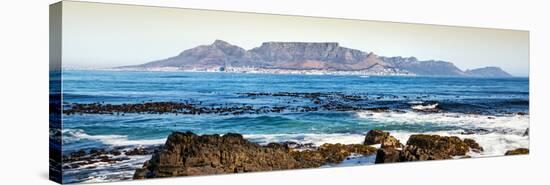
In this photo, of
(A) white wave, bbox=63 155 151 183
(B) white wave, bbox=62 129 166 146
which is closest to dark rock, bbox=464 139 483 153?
(B) white wave, bbox=62 129 166 146

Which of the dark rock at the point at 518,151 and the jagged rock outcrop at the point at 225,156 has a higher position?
the jagged rock outcrop at the point at 225,156

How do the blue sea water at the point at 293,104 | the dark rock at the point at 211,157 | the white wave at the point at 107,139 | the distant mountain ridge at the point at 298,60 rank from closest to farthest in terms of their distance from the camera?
the white wave at the point at 107,139
the blue sea water at the point at 293,104
the dark rock at the point at 211,157
the distant mountain ridge at the point at 298,60

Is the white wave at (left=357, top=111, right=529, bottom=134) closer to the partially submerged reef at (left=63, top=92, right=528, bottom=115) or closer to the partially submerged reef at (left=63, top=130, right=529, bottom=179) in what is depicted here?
the partially submerged reef at (left=63, top=92, right=528, bottom=115)

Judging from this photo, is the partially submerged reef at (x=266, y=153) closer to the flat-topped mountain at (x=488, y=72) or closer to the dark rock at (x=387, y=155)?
the dark rock at (x=387, y=155)

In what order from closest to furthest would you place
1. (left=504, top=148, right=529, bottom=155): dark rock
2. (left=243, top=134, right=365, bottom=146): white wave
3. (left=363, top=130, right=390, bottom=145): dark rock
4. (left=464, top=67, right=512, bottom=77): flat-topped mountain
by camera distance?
(left=243, top=134, right=365, bottom=146): white wave
(left=363, top=130, right=390, bottom=145): dark rock
(left=464, top=67, right=512, bottom=77): flat-topped mountain
(left=504, top=148, right=529, bottom=155): dark rock

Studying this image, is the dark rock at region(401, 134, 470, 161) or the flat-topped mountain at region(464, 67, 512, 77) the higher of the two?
the flat-topped mountain at region(464, 67, 512, 77)

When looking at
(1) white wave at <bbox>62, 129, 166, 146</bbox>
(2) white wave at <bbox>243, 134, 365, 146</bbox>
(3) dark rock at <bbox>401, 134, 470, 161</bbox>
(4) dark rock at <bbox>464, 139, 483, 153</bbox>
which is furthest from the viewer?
(4) dark rock at <bbox>464, 139, 483, 153</bbox>

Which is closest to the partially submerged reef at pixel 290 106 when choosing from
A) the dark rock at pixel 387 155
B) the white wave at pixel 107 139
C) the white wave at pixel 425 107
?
the white wave at pixel 425 107
